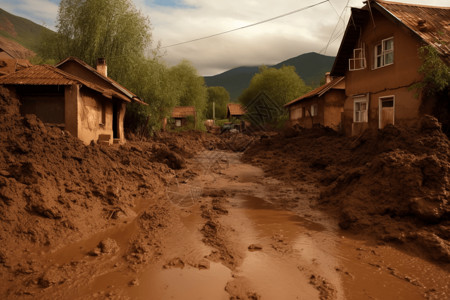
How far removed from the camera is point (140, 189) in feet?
29.8

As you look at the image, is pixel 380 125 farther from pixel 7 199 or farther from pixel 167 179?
pixel 7 199

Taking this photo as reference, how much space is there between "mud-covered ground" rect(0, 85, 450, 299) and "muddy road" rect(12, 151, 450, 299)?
0.07 ft

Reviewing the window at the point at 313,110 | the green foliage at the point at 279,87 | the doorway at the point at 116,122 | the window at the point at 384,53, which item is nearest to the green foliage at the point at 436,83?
the window at the point at 384,53

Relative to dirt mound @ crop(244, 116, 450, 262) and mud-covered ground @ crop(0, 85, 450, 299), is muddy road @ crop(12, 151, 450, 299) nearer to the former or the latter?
mud-covered ground @ crop(0, 85, 450, 299)

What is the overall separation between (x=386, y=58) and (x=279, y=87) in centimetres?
3066

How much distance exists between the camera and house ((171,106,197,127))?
138 ft

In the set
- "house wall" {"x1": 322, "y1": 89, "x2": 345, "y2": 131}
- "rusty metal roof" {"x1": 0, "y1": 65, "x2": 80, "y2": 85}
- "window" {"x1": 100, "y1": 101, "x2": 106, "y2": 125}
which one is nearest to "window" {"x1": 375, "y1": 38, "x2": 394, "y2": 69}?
"house wall" {"x1": 322, "y1": 89, "x2": 345, "y2": 131}

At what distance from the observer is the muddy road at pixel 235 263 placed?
3963 mm

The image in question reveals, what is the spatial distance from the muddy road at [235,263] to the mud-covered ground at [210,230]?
0.02 meters

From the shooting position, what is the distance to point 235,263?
15.7ft

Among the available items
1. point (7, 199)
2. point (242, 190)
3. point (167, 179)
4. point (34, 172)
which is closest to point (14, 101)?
point (34, 172)

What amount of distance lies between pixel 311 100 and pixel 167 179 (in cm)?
1592

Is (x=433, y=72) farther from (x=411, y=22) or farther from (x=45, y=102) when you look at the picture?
(x=45, y=102)

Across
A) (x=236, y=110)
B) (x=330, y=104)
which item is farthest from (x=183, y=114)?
(x=330, y=104)
